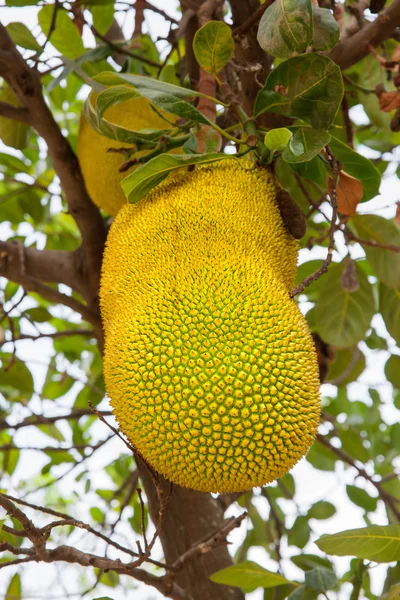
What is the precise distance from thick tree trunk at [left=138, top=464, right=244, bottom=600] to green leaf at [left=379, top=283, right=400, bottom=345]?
1.64 feet

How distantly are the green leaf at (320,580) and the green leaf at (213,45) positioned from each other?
0.80 metres

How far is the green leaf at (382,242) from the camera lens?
4.09 ft

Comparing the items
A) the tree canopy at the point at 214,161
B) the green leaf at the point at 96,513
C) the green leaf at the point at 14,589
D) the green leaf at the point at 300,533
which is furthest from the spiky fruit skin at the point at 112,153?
the green leaf at the point at 96,513

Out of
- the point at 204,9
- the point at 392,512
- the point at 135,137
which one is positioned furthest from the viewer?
the point at 392,512

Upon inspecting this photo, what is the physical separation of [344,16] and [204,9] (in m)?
0.26

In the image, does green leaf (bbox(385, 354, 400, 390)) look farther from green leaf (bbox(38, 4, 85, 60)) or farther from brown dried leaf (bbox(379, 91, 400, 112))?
green leaf (bbox(38, 4, 85, 60))

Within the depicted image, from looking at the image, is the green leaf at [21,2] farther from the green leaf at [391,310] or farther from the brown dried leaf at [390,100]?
the green leaf at [391,310]

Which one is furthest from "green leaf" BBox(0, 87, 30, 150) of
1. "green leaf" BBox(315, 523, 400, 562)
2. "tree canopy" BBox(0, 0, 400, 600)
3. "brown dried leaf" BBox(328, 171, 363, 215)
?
"green leaf" BBox(315, 523, 400, 562)

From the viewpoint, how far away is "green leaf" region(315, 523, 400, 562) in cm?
86

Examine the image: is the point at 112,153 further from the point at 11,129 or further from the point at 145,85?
the point at 11,129

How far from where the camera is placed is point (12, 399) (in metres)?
1.98

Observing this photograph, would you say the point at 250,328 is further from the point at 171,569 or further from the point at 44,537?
the point at 171,569

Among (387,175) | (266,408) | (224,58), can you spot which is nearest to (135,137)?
(224,58)

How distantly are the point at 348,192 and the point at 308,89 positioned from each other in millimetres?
154
